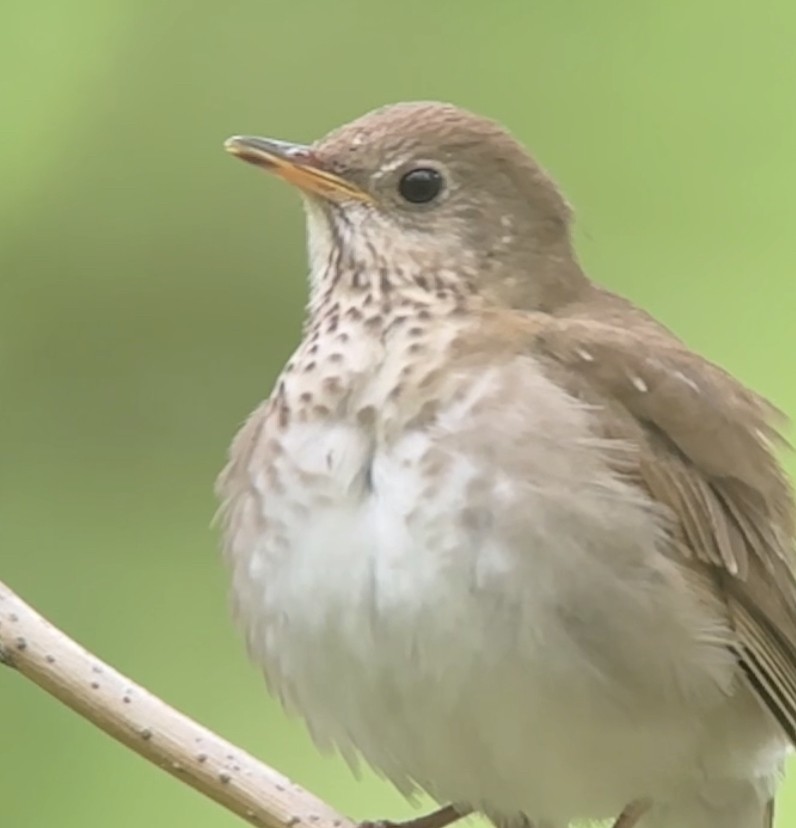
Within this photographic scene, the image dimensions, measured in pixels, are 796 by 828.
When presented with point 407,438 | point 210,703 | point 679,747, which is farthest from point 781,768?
point 210,703

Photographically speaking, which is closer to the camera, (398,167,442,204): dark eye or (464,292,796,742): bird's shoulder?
(464,292,796,742): bird's shoulder

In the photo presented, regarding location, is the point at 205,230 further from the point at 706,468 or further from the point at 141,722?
the point at 141,722

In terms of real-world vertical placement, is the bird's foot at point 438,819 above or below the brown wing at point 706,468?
below

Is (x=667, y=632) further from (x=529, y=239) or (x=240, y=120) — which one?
(x=240, y=120)

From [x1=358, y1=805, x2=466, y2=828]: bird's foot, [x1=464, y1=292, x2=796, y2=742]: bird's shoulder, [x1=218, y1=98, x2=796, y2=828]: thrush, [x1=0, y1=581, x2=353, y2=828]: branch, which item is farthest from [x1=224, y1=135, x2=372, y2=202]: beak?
[x1=358, y1=805, x2=466, y2=828]: bird's foot

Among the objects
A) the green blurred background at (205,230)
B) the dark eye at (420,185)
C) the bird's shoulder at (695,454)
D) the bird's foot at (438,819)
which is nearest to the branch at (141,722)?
the bird's foot at (438,819)

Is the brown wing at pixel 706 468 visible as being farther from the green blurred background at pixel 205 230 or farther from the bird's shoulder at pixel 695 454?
the green blurred background at pixel 205 230

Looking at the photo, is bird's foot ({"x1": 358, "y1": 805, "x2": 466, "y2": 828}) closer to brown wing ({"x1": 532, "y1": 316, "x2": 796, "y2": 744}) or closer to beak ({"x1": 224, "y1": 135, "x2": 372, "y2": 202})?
brown wing ({"x1": 532, "y1": 316, "x2": 796, "y2": 744})
